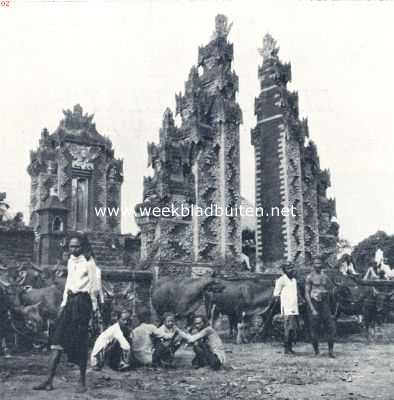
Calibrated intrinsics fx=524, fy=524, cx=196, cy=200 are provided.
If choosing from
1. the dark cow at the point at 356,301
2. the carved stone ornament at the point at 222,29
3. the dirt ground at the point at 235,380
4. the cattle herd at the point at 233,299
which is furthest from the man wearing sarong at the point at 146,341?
the carved stone ornament at the point at 222,29

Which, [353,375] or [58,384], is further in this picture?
[353,375]

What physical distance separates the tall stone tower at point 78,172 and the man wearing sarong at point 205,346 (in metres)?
21.0

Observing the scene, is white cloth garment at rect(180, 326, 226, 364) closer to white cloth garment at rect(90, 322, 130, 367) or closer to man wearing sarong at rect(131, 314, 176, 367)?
man wearing sarong at rect(131, 314, 176, 367)

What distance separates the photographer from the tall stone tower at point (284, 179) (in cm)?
2852

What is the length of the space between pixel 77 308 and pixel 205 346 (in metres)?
2.98

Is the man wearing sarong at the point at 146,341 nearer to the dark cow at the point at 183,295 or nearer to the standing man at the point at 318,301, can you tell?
the standing man at the point at 318,301

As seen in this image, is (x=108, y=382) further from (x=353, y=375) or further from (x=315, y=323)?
(x=315, y=323)

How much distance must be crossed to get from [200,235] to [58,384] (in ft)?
58.8

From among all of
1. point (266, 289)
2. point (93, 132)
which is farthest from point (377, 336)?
point (93, 132)

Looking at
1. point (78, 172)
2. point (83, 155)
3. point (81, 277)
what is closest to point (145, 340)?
point (81, 277)

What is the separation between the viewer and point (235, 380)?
29.1 feet

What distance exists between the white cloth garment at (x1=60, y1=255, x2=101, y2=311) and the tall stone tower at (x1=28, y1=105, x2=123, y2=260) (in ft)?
73.3

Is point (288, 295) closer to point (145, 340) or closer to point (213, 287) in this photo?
point (145, 340)

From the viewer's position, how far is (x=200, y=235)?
84.7ft
